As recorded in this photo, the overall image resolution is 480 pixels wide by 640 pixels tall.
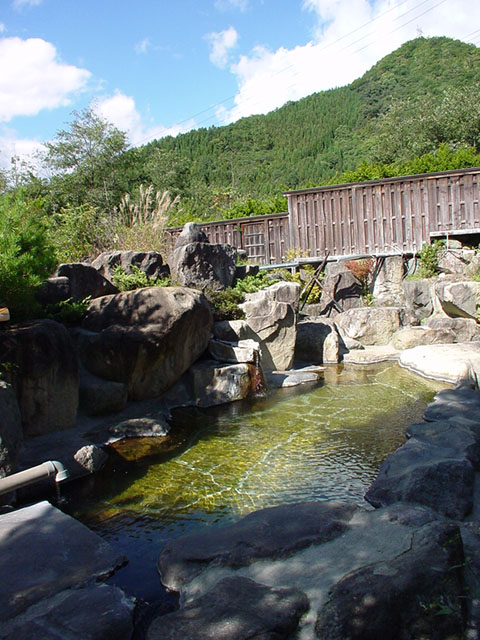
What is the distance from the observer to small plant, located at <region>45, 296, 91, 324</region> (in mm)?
7375

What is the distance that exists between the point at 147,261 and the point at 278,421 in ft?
13.4

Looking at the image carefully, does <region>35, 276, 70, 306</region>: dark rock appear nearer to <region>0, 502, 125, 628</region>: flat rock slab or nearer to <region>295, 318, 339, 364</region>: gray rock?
<region>0, 502, 125, 628</region>: flat rock slab

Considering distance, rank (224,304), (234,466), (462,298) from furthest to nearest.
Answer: (462,298) → (224,304) → (234,466)

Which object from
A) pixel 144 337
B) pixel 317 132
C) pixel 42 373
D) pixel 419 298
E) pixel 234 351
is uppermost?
pixel 317 132

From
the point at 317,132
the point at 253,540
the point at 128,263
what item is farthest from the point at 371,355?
the point at 317,132

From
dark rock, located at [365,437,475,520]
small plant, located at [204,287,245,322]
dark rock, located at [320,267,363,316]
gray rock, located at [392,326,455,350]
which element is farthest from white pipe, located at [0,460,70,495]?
dark rock, located at [320,267,363,316]

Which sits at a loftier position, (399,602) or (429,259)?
(429,259)

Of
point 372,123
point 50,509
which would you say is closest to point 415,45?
point 372,123

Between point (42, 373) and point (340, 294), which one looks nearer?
point (42, 373)

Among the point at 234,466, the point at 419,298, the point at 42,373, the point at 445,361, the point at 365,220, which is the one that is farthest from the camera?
the point at 365,220

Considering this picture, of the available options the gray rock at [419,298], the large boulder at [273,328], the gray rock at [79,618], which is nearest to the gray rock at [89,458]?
the gray rock at [79,618]

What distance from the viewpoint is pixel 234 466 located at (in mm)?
5516

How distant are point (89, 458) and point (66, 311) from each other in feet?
8.57

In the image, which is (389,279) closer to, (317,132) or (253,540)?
(253,540)
